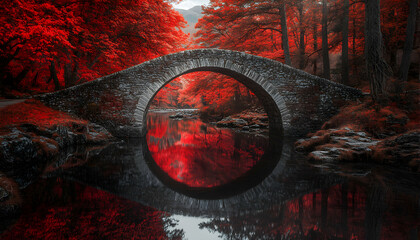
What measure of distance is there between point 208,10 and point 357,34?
8.67m

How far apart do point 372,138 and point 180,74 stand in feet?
21.6

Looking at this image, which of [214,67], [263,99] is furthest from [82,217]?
[263,99]

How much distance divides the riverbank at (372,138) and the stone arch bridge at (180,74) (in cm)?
104

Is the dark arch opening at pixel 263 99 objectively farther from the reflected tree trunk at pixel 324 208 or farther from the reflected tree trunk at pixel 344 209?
the reflected tree trunk at pixel 324 208

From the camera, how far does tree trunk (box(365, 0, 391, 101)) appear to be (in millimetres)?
6570

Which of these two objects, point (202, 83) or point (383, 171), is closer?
point (383, 171)

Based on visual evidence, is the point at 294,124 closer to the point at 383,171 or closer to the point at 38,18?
the point at 383,171

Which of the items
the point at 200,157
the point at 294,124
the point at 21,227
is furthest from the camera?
the point at 294,124

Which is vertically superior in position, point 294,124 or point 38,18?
point 38,18

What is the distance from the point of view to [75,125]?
7.16 meters

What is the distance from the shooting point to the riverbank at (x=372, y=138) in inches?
182

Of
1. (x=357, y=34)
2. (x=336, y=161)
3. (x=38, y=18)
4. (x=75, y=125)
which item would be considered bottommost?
(x=336, y=161)

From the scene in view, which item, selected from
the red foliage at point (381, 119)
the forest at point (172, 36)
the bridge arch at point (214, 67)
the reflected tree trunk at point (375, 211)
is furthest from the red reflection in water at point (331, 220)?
the bridge arch at point (214, 67)

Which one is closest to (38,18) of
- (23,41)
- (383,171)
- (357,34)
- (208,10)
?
(23,41)
